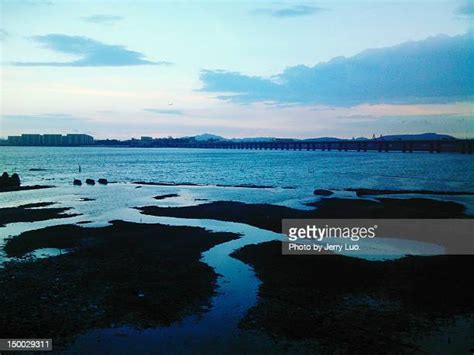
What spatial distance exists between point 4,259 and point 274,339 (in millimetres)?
14901

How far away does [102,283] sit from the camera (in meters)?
16.7

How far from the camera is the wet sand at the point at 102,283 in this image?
13356 mm

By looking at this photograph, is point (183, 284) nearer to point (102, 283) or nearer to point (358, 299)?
point (102, 283)

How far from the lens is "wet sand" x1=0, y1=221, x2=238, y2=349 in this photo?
13.4 metres

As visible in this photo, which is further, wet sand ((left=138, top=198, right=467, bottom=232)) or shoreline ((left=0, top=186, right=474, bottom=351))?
wet sand ((left=138, top=198, right=467, bottom=232))

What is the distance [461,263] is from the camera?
19.5 metres

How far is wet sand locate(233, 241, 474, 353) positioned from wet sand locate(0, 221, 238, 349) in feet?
9.49

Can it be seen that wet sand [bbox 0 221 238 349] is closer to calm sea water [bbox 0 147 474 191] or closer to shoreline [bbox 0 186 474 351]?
shoreline [bbox 0 186 474 351]

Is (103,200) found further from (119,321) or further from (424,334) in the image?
(424,334)

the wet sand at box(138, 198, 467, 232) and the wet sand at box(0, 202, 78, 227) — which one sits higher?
the wet sand at box(138, 198, 467, 232)

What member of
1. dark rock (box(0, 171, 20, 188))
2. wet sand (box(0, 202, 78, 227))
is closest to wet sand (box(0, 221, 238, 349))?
wet sand (box(0, 202, 78, 227))

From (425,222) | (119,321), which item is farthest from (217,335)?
(425,222)

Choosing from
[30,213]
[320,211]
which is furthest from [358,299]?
[30,213]

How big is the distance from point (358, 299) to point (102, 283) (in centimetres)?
1019
